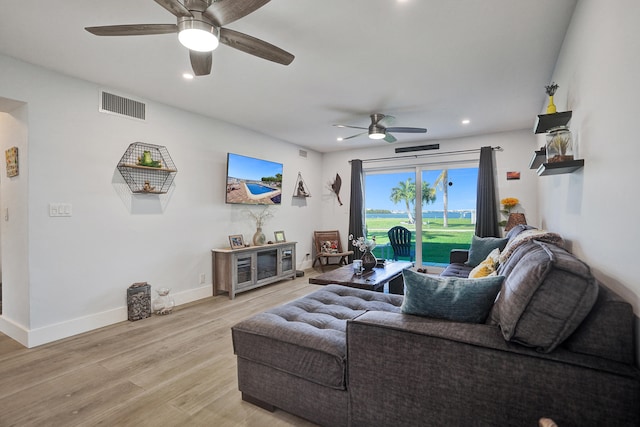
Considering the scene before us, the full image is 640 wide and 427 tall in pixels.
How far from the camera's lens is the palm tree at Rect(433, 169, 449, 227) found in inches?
222

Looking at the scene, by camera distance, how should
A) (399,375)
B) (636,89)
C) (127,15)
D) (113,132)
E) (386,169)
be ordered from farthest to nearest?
(386,169) < (113,132) < (127,15) < (399,375) < (636,89)

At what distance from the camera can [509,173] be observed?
493 cm

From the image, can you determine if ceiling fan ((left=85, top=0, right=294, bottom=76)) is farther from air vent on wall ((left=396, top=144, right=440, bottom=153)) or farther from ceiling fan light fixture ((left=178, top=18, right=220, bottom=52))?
air vent on wall ((left=396, top=144, right=440, bottom=153))

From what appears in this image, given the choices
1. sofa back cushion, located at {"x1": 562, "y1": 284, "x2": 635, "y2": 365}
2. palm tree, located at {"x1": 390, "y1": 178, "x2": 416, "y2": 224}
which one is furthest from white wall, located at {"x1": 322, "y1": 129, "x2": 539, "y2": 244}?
sofa back cushion, located at {"x1": 562, "y1": 284, "x2": 635, "y2": 365}

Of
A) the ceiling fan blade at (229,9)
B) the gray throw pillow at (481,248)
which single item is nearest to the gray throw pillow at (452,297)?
the ceiling fan blade at (229,9)

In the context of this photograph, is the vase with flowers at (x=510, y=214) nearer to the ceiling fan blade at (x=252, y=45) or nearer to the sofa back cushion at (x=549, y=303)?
the sofa back cushion at (x=549, y=303)

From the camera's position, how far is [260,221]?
5.05 meters

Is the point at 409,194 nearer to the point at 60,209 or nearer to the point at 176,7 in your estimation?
the point at 176,7

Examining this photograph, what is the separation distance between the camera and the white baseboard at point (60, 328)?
272 cm

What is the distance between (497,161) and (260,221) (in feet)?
13.2

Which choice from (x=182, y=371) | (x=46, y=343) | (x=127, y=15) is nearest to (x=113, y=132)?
(x=127, y=15)

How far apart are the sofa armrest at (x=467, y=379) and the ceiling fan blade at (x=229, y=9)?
1717 millimetres

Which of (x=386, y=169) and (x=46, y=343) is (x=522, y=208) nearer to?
(x=386, y=169)

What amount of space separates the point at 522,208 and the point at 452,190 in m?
1.14
